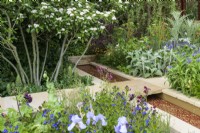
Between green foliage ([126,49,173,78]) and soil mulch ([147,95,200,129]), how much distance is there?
3.07ft

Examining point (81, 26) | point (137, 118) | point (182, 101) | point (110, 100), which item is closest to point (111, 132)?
point (137, 118)

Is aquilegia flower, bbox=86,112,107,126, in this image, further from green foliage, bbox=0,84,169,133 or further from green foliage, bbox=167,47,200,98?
green foliage, bbox=167,47,200,98

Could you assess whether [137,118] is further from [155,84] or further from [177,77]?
[155,84]

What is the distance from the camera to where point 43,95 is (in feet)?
15.0

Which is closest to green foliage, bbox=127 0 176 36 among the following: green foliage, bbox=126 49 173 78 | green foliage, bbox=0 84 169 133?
green foliage, bbox=126 49 173 78

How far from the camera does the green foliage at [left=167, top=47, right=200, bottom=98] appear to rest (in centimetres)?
444

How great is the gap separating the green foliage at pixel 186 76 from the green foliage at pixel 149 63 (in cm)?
94

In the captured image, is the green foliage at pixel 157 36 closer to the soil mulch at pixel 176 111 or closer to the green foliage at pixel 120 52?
the green foliage at pixel 120 52

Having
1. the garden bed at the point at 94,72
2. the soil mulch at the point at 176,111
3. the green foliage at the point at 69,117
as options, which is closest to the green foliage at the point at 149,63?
the garden bed at the point at 94,72

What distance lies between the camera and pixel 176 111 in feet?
14.2

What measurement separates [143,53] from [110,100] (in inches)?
112

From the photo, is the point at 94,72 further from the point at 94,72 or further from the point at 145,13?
the point at 145,13

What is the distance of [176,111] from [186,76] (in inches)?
21.7

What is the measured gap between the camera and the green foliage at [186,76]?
4.44 meters
